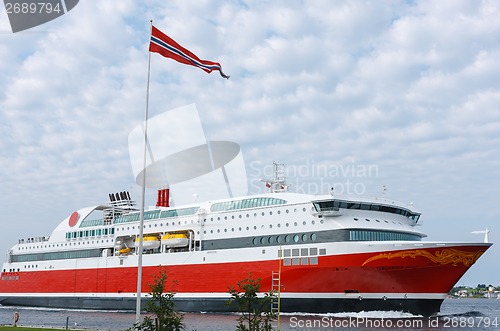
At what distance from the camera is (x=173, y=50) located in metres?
23.2

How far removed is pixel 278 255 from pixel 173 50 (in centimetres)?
1537

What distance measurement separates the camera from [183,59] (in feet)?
77.8

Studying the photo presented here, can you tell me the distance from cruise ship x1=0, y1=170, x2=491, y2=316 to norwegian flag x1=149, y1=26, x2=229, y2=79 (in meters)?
9.33

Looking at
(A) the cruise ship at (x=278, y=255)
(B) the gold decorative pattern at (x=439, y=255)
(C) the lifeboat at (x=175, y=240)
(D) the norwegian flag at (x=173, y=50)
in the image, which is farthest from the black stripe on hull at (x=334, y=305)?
(D) the norwegian flag at (x=173, y=50)

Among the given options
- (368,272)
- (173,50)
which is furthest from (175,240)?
(173,50)

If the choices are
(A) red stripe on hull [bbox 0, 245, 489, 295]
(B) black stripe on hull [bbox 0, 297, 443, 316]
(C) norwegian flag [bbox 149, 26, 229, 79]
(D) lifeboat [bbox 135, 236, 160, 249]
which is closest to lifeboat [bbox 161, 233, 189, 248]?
(D) lifeboat [bbox 135, 236, 160, 249]

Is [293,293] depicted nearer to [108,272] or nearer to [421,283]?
[421,283]

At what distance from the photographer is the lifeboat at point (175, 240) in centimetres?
3884

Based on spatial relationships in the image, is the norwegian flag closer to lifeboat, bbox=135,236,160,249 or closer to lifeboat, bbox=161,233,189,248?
lifeboat, bbox=161,233,189,248

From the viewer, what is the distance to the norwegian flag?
2267 cm

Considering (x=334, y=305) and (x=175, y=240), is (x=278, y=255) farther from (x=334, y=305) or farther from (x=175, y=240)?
(x=175, y=240)

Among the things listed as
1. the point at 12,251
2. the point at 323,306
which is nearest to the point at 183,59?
the point at 323,306

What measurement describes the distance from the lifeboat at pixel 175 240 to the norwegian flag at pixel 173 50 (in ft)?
56.7

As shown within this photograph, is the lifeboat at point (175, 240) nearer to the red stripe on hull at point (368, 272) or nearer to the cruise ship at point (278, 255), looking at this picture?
the cruise ship at point (278, 255)
